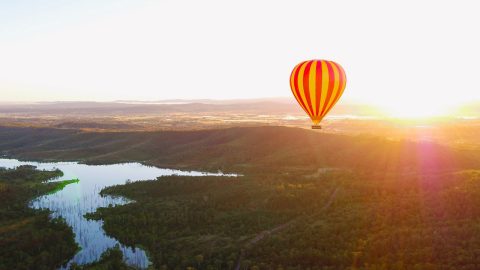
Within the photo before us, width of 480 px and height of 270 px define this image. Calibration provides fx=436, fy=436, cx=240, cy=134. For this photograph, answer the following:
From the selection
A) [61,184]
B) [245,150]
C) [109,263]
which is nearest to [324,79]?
[109,263]

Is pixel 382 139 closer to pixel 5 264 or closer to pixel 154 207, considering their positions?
pixel 154 207

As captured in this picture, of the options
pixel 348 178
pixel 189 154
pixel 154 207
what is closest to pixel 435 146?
pixel 348 178

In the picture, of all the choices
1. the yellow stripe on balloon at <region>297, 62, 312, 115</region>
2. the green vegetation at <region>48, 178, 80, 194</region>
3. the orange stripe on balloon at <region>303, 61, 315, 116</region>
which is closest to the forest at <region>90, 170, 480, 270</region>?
the green vegetation at <region>48, 178, 80, 194</region>

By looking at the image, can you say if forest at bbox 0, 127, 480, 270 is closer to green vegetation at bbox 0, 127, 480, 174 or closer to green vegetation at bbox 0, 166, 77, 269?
green vegetation at bbox 0, 166, 77, 269

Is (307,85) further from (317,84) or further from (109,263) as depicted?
(109,263)

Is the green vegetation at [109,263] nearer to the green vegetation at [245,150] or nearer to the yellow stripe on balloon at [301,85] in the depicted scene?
the yellow stripe on balloon at [301,85]

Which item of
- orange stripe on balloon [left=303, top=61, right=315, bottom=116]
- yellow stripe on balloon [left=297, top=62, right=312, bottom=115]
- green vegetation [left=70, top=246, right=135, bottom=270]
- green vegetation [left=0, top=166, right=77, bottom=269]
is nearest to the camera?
green vegetation [left=70, top=246, right=135, bottom=270]
